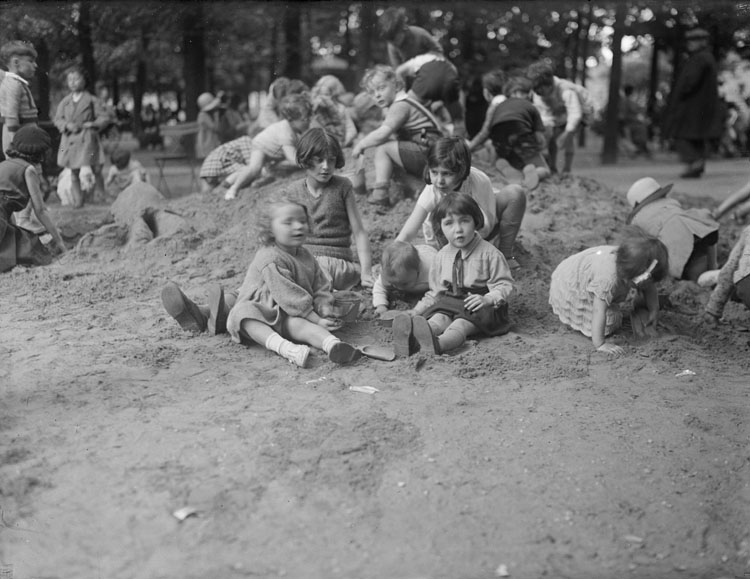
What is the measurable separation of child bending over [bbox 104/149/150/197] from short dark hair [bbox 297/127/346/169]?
5907mm

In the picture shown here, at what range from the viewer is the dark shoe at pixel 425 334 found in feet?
14.6

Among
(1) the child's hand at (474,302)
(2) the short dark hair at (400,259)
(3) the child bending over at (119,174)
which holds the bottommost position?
(3) the child bending over at (119,174)

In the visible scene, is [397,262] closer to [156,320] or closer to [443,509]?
[156,320]

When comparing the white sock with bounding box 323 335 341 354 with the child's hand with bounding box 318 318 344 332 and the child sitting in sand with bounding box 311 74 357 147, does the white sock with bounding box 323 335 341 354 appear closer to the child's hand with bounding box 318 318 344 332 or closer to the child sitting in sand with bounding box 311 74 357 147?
the child's hand with bounding box 318 318 344 332

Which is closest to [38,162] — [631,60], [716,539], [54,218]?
[54,218]

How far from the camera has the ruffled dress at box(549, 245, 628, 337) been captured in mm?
4594

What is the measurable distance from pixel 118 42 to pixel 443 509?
60.8ft

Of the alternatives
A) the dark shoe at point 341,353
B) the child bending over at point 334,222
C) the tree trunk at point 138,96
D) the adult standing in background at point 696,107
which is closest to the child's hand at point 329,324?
the dark shoe at point 341,353

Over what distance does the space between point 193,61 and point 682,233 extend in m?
12.4

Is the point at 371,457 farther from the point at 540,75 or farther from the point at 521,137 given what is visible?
the point at 540,75

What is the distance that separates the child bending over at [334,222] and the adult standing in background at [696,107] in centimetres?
795

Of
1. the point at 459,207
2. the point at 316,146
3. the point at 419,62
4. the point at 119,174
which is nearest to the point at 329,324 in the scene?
the point at 459,207

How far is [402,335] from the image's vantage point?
446 centimetres

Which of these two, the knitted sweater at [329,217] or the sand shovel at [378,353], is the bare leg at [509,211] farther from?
the sand shovel at [378,353]
